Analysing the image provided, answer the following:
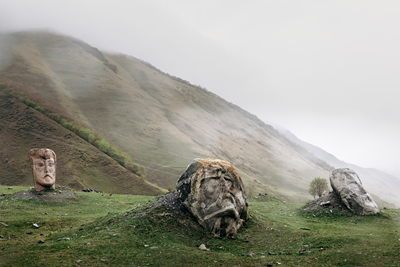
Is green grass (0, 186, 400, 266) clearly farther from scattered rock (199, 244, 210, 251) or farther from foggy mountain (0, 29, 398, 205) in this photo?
foggy mountain (0, 29, 398, 205)

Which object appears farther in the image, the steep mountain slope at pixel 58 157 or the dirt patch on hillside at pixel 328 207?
the steep mountain slope at pixel 58 157

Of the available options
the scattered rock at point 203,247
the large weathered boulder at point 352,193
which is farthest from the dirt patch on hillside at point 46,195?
the large weathered boulder at point 352,193

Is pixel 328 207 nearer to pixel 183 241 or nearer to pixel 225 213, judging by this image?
pixel 225 213

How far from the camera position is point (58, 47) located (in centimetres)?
13000

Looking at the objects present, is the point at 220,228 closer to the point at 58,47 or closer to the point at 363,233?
the point at 363,233

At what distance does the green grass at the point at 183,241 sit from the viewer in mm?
12562

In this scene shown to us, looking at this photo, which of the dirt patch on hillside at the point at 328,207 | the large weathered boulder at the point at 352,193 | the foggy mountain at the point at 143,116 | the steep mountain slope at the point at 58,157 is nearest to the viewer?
the large weathered boulder at the point at 352,193

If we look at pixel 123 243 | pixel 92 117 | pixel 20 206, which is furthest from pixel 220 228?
pixel 92 117

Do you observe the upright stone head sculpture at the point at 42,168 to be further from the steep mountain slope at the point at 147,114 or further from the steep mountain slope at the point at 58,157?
the steep mountain slope at the point at 147,114

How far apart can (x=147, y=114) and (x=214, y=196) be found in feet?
286

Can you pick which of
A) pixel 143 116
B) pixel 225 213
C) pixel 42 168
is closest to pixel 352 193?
pixel 225 213

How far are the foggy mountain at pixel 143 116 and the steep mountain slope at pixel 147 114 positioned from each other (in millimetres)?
246

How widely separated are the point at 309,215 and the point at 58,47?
5100 inches

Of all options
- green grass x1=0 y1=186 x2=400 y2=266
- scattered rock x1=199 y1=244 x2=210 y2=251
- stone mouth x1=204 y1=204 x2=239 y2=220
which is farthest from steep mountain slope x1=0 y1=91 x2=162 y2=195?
scattered rock x1=199 y1=244 x2=210 y2=251
